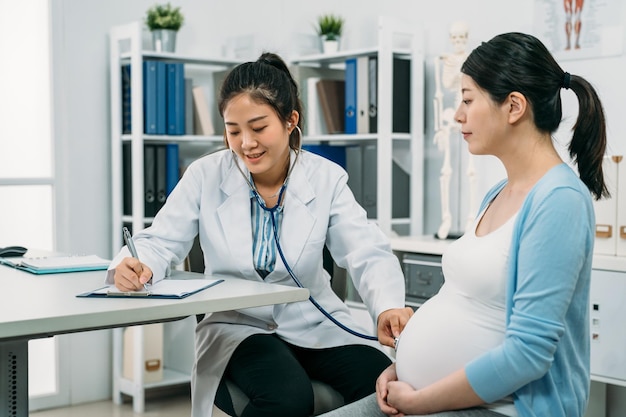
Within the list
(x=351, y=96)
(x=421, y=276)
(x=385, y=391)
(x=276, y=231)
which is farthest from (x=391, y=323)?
(x=351, y=96)

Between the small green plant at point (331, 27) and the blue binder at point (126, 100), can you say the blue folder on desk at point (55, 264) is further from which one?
the small green plant at point (331, 27)

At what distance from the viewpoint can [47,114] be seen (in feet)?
12.3

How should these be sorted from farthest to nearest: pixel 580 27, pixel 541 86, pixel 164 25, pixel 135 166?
pixel 164 25 → pixel 135 166 → pixel 580 27 → pixel 541 86

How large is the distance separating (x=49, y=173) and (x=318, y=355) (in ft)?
7.34

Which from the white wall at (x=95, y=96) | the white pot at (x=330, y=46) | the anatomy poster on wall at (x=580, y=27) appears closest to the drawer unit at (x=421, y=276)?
the white wall at (x=95, y=96)

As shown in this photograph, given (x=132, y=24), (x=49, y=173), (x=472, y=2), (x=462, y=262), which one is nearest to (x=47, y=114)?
(x=49, y=173)

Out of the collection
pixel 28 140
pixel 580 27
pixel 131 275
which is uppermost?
pixel 580 27

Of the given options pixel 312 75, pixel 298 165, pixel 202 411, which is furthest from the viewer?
pixel 312 75

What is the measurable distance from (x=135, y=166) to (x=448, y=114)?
1.38 m

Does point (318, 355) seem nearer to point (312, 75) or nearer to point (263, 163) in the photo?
point (263, 163)

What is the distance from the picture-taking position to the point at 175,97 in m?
3.78

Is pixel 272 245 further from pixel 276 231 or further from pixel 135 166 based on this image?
pixel 135 166

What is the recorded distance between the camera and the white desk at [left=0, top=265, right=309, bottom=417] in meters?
1.42

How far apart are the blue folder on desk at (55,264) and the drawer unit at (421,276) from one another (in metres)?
1.47
